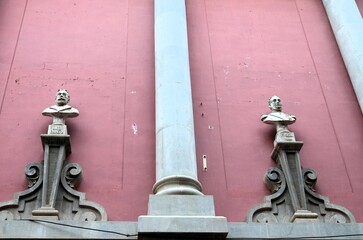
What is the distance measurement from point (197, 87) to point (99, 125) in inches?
79.3

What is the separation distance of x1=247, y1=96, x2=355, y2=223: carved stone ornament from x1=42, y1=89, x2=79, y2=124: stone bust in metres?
3.38

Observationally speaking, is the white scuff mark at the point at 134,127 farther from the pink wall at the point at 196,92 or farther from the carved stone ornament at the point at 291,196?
the carved stone ornament at the point at 291,196

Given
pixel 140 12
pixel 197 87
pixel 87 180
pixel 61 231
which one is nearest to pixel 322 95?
pixel 197 87

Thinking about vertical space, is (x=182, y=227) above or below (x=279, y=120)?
below

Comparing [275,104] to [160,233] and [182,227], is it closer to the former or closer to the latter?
[182,227]

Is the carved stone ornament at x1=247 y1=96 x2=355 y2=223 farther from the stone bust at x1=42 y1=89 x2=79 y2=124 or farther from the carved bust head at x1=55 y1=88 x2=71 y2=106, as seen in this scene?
the carved bust head at x1=55 y1=88 x2=71 y2=106

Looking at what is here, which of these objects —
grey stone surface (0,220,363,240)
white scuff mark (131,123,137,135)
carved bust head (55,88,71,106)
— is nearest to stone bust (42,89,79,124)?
carved bust head (55,88,71,106)

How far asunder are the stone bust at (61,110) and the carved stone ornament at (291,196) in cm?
338

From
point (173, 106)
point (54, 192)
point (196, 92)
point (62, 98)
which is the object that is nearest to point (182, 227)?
point (54, 192)

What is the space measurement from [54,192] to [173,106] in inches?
94.2

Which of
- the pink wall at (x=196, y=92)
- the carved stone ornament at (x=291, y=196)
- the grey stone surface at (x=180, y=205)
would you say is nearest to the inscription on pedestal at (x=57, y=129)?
the pink wall at (x=196, y=92)

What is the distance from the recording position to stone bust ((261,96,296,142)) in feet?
30.9

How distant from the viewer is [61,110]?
9.20m

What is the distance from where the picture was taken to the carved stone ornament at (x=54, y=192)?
Answer: 826cm
